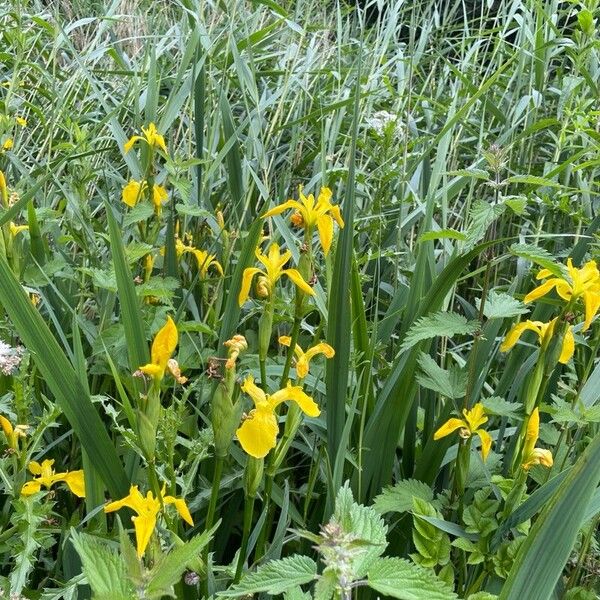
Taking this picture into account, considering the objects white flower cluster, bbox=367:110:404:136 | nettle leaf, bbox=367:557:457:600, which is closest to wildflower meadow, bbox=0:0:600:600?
nettle leaf, bbox=367:557:457:600

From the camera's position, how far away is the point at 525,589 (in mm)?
639

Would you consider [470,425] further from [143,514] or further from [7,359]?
[7,359]

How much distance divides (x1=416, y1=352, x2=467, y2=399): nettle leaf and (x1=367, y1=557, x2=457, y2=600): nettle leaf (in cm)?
40

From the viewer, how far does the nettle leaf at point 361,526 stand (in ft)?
2.00

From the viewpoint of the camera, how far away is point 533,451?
868mm

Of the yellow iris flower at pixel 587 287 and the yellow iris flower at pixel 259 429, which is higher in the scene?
the yellow iris flower at pixel 587 287

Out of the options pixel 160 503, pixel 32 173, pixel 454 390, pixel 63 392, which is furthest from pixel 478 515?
pixel 32 173

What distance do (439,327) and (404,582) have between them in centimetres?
38

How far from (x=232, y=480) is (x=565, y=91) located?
1.41m

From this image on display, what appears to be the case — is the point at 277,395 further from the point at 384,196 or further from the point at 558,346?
the point at 384,196

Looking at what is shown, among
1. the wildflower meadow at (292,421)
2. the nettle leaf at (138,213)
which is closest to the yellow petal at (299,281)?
the wildflower meadow at (292,421)

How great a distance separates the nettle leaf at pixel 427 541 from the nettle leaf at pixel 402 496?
2cm

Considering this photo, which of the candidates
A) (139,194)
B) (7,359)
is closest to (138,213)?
(139,194)

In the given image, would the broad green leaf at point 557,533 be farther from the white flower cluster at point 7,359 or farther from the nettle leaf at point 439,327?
the white flower cluster at point 7,359
